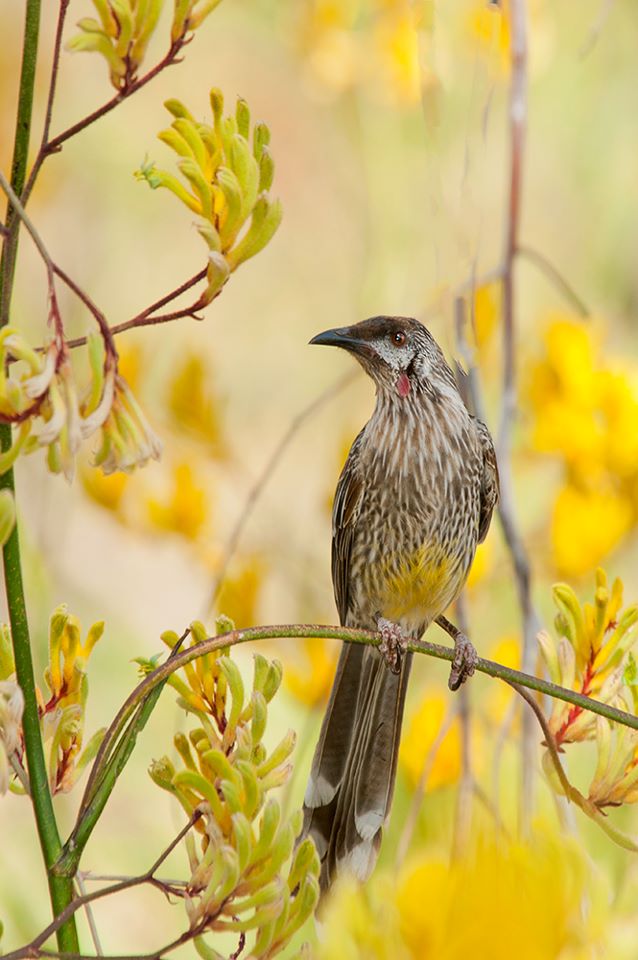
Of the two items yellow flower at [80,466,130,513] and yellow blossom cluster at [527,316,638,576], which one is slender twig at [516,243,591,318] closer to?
yellow blossom cluster at [527,316,638,576]

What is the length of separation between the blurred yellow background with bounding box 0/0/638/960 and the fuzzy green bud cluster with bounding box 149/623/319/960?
Result: 19 cm

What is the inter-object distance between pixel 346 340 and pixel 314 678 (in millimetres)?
768

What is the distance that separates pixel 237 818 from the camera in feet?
4.47

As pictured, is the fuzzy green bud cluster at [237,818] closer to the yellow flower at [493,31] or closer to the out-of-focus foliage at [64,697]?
the out-of-focus foliage at [64,697]

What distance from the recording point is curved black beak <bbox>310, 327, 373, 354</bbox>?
2850 mm

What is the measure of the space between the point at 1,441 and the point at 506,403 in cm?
167

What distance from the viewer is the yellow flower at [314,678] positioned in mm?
2818

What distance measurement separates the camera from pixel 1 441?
1.34 meters

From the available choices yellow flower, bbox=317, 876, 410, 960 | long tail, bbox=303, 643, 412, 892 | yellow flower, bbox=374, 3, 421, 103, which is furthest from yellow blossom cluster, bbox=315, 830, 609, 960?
yellow flower, bbox=374, 3, 421, 103

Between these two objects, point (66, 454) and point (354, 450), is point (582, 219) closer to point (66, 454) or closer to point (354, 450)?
point (354, 450)

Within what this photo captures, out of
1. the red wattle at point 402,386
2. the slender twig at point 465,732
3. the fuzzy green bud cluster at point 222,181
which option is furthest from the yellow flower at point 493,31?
the slender twig at point 465,732

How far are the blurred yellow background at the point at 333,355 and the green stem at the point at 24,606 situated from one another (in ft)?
1.41

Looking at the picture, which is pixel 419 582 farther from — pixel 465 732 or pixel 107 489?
pixel 107 489

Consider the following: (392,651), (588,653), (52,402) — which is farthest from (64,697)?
(392,651)
